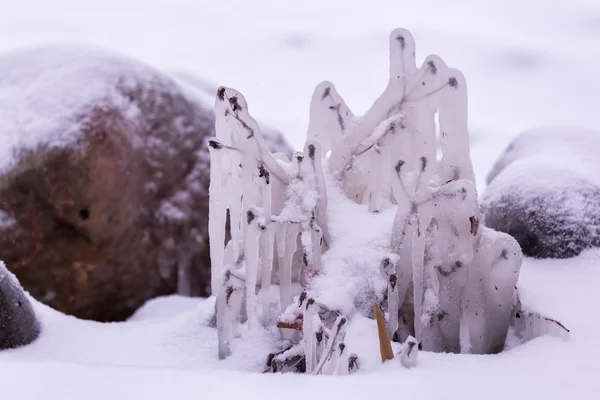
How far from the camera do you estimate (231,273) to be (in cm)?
232

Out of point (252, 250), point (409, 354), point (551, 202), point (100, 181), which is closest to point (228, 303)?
point (252, 250)

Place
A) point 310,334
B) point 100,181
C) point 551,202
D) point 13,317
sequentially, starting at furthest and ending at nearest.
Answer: point 100,181, point 551,202, point 13,317, point 310,334

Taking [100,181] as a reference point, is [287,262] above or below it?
below

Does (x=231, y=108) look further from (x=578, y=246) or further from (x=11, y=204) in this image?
(x=11, y=204)

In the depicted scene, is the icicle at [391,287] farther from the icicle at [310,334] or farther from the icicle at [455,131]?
the icicle at [455,131]

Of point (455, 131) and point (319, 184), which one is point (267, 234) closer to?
point (319, 184)

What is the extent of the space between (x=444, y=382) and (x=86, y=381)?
3.19 ft

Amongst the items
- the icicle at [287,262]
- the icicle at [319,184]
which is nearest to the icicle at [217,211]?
the icicle at [287,262]

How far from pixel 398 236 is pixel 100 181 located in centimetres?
326

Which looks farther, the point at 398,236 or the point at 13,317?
the point at 13,317

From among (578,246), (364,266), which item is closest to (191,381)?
(364,266)

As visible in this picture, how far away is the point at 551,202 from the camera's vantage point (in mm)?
3035

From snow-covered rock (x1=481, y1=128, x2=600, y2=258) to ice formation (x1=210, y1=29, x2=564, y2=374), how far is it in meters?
0.78

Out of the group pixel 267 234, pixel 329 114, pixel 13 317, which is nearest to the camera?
pixel 267 234
